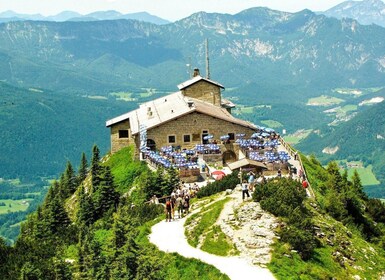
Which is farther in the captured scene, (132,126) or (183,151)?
(132,126)

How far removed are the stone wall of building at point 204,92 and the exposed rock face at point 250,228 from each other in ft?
160

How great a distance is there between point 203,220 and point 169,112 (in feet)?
123

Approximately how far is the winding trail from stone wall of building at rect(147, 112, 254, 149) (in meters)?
27.6

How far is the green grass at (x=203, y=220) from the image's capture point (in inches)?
1688

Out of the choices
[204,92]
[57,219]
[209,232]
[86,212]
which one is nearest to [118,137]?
[204,92]

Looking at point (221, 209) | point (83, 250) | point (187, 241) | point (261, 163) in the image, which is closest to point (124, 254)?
point (83, 250)

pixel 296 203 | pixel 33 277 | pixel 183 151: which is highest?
pixel 183 151

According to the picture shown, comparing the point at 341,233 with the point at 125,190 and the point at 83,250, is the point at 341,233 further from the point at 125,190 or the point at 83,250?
the point at 125,190

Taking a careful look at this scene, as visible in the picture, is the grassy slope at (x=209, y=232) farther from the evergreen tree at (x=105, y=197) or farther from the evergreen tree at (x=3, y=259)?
the evergreen tree at (x=105, y=197)

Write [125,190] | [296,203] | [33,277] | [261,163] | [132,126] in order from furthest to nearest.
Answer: [132,126], [125,190], [261,163], [296,203], [33,277]

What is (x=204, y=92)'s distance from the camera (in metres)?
93.9

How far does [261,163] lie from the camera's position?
64.4 meters

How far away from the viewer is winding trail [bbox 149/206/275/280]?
36.1 meters

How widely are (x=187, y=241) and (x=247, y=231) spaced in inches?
164
